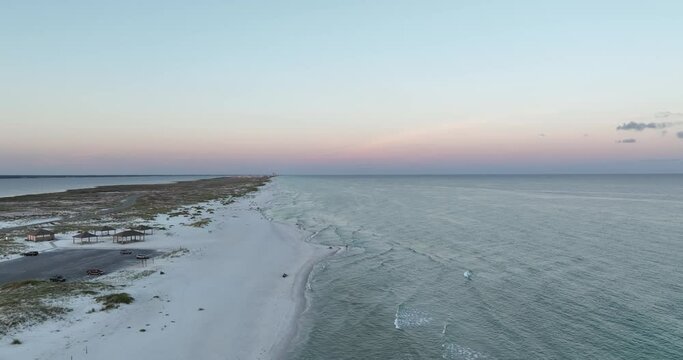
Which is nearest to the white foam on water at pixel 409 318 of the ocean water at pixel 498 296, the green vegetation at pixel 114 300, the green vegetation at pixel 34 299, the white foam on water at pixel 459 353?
the ocean water at pixel 498 296

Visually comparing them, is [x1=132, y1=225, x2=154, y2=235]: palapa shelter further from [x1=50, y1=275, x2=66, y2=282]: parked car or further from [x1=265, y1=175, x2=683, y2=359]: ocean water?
[x1=265, y1=175, x2=683, y2=359]: ocean water

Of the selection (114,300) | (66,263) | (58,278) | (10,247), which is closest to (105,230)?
(10,247)

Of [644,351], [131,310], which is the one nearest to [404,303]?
[644,351]

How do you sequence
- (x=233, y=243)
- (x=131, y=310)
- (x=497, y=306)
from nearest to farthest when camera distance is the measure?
(x=131, y=310), (x=497, y=306), (x=233, y=243)

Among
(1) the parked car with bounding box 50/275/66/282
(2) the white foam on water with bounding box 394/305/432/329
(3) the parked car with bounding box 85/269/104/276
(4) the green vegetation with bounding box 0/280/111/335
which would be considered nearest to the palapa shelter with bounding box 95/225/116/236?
(3) the parked car with bounding box 85/269/104/276

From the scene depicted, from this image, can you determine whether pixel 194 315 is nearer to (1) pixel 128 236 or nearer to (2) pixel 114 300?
(2) pixel 114 300

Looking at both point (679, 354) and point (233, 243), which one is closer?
point (679, 354)

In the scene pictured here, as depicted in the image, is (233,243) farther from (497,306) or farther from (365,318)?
(497,306)
